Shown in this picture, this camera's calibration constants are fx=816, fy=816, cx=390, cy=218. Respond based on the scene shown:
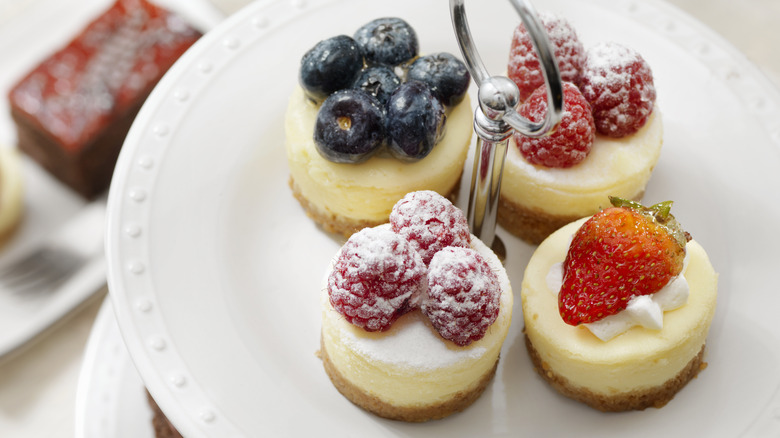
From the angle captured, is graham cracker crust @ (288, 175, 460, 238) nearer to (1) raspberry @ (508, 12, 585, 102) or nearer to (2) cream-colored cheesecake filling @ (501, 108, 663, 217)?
(2) cream-colored cheesecake filling @ (501, 108, 663, 217)

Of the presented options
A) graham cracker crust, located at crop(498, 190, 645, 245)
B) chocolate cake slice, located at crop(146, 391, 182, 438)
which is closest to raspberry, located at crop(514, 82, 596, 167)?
graham cracker crust, located at crop(498, 190, 645, 245)

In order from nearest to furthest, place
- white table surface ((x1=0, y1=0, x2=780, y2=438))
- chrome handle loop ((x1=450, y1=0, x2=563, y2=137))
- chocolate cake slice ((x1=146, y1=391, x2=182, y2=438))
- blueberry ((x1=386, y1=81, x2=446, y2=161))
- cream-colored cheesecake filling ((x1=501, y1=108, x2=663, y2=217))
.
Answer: chrome handle loop ((x1=450, y1=0, x2=563, y2=137)), blueberry ((x1=386, y1=81, x2=446, y2=161)), cream-colored cheesecake filling ((x1=501, y1=108, x2=663, y2=217)), chocolate cake slice ((x1=146, y1=391, x2=182, y2=438)), white table surface ((x1=0, y1=0, x2=780, y2=438))

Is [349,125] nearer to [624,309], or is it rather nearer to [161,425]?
[624,309]

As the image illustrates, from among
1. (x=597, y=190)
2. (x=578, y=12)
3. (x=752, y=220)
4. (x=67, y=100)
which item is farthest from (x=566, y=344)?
(x=67, y=100)

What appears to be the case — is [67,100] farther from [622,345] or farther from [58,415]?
[622,345]

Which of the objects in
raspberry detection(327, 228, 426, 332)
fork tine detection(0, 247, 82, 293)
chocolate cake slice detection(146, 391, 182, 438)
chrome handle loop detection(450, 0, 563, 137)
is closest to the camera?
chrome handle loop detection(450, 0, 563, 137)

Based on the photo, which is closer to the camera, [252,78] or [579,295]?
[579,295]
